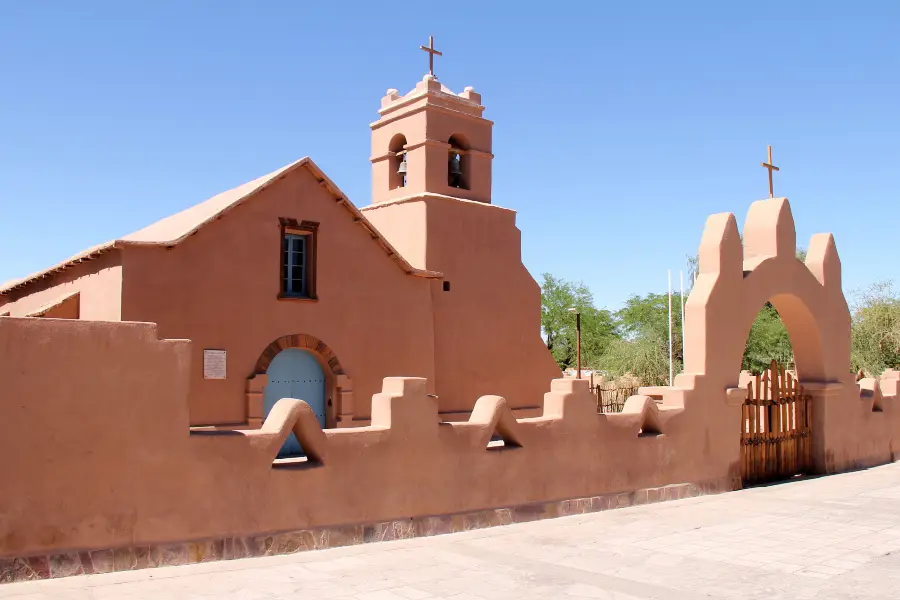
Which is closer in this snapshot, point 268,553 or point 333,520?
point 268,553

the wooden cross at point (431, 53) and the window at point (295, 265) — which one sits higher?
the wooden cross at point (431, 53)

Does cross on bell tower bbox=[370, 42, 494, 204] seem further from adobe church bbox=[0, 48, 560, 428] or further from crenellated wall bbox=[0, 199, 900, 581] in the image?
crenellated wall bbox=[0, 199, 900, 581]

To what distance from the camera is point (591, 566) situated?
676cm

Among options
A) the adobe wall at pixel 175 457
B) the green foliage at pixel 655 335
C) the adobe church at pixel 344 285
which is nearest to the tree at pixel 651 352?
the green foliage at pixel 655 335

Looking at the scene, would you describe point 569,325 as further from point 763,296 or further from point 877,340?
point 763,296

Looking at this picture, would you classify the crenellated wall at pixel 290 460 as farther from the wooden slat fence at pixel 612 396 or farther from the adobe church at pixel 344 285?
the wooden slat fence at pixel 612 396

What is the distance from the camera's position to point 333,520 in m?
7.08

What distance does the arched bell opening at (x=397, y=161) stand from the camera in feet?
59.5

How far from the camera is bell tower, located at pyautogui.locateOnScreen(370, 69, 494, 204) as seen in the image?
17281 millimetres

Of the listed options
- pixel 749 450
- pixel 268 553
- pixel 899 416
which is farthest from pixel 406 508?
pixel 899 416

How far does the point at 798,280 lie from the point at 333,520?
28.4 feet

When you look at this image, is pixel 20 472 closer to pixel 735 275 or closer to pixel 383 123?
pixel 735 275

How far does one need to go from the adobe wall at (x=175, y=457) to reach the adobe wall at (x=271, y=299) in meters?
5.59

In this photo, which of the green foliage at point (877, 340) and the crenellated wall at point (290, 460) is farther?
the green foliage at point (877, 340)
